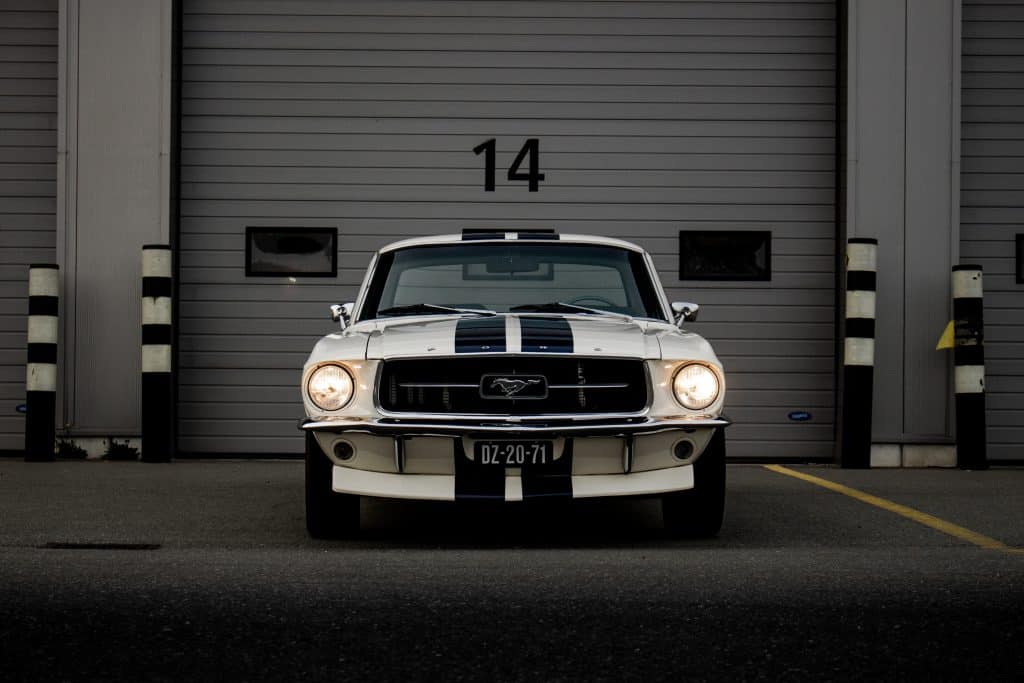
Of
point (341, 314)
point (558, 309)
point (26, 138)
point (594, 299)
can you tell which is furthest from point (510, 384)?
point (26, 138)

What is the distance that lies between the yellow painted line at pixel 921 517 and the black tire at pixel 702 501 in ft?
3.34

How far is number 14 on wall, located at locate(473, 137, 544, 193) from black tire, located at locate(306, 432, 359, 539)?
4.84m

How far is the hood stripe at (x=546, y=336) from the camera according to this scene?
477cm

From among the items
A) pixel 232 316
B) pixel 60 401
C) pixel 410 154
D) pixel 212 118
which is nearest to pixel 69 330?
pixel 60 401

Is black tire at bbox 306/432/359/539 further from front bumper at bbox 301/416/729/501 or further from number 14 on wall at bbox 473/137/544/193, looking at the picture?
number 14 on wall at bbox 473/137/544/193

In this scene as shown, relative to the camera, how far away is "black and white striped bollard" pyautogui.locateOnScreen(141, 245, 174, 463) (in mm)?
8805

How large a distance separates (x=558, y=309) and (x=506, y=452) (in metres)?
1.08

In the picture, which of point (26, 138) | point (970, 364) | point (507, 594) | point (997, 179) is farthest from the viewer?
point (26, 138)

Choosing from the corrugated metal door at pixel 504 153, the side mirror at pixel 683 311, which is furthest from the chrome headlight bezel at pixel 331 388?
the corrugated metal door at pixel 504 153

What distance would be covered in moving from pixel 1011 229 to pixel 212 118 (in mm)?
6152

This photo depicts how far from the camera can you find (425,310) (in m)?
5.64

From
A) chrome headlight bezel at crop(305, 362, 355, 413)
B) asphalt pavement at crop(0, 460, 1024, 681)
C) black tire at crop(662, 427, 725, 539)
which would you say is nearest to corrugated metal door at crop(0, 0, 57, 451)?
asphalt pavement at crop(0, 460, 1024, 681)

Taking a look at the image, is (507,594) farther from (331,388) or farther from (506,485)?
(331,388)

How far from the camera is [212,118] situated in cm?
952
